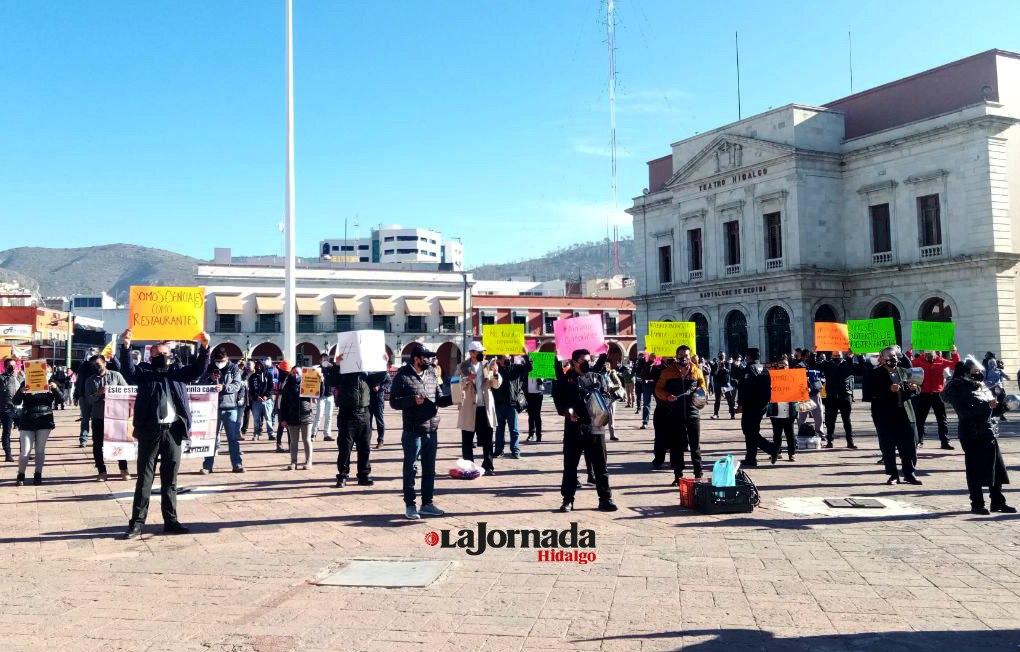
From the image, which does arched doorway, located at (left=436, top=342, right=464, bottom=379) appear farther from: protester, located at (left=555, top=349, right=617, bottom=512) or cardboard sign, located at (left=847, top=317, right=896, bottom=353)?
protester, located at (left=555, top=349, right=617, bottom=512)

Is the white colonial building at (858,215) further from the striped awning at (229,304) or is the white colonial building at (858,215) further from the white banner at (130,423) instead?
the white banner at (130,423)

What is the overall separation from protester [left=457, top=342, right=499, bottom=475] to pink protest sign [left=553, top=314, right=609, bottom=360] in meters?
2.49

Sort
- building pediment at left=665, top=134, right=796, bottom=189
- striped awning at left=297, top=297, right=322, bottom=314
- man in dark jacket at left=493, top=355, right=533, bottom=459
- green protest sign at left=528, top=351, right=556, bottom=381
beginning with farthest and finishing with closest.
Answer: striped awning at left=297, top=297, right=322, bottom=314 < building pediment at left=665, top=134, right=796, bottom=189 < green protest sign at left=528, top=351, right=556, bottom=381 < man in dark jacket at left=493, top=355, right=533, bottom=459

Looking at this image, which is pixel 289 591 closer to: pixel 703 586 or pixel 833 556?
pixel 703 586

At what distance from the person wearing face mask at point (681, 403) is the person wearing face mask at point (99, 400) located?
25.4ft

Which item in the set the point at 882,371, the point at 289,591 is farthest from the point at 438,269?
the point at 289,591

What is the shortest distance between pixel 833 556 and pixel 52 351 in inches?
2121

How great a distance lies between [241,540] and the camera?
24.5ft

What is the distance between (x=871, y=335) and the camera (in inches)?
655

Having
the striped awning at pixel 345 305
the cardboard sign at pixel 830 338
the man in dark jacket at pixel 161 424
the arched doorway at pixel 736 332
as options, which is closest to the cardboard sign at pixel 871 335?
the cardboard sign at pixel 830 338

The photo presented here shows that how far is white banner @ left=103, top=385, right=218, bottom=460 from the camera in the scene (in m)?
10.4

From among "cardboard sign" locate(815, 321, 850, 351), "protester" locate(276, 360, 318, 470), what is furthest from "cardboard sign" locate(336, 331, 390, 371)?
"cardboard sign" locate(815, 321, 850, 351)

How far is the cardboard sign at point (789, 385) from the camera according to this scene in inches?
493
